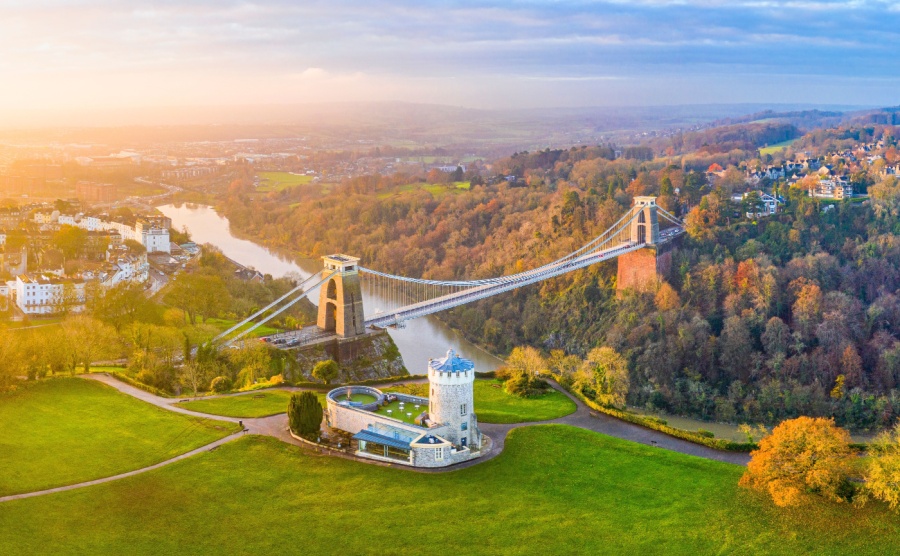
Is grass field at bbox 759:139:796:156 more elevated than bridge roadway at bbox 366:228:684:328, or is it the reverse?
grass field at bbox 759:139:796:156

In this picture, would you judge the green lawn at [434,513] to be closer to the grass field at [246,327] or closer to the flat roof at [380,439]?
the flat roof at [380,439]

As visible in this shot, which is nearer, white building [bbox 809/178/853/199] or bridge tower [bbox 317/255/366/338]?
bridge tower [bbox 317/255/366/338]

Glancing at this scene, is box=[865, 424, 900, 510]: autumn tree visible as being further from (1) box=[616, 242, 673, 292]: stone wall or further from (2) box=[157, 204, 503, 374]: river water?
(1) box=[616, 242, 673, 292]: stone wall

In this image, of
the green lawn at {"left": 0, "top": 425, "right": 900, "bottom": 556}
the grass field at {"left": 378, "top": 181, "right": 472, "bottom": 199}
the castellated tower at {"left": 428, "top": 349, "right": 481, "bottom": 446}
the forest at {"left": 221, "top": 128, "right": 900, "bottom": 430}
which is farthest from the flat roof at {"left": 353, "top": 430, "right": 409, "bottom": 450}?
the grass field at {"left": 378, "top": 181, "right": 472, "bottom": 199}

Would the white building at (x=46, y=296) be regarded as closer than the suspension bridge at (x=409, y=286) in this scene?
No

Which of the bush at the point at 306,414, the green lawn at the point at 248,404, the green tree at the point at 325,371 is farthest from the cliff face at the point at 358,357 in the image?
the bush at the point at 306,414

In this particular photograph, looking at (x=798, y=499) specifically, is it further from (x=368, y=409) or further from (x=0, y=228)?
(x=0, y=228)

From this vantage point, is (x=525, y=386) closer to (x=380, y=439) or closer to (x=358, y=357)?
(x=380, y=439)
